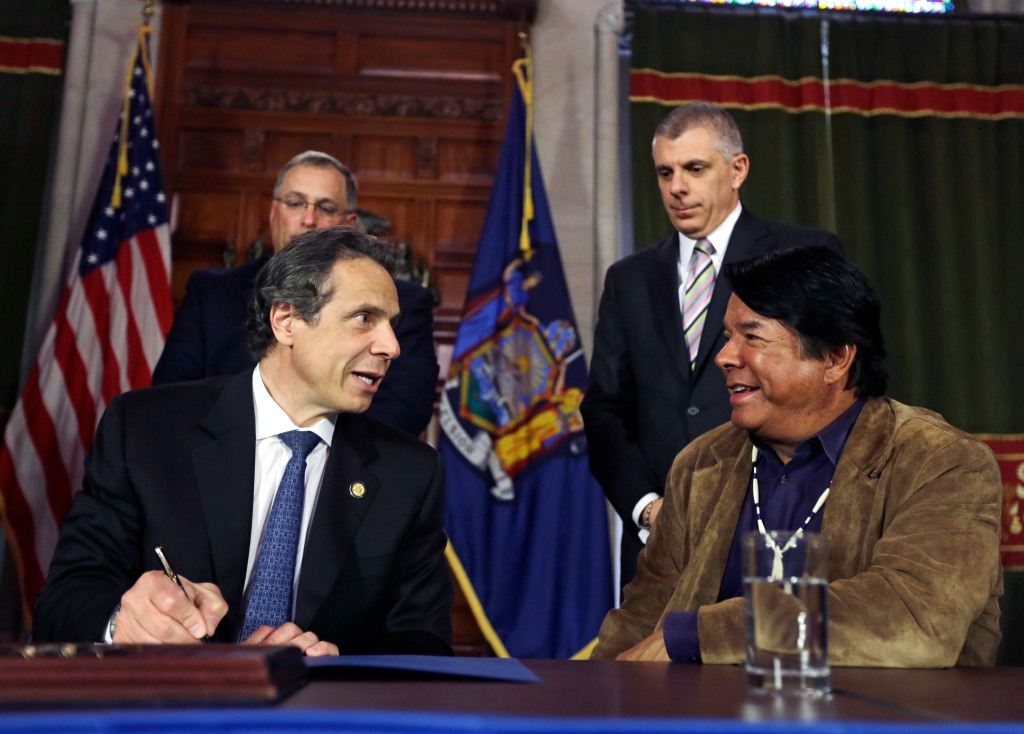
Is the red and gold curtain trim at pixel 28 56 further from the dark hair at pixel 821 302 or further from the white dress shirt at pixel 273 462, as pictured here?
the dark hair at pixel 821 302

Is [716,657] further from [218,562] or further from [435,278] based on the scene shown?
[435,278]

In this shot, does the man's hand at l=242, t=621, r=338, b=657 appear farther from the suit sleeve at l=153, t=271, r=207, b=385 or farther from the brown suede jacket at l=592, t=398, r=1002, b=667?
the suit sleeve at l=153, t=271, r=207, b=385

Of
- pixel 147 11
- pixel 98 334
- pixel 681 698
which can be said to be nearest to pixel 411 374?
pixel 681 698

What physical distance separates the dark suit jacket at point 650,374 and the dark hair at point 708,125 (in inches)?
7.6

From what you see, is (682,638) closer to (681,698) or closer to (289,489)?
(681,698)

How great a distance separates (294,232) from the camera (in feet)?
10.9

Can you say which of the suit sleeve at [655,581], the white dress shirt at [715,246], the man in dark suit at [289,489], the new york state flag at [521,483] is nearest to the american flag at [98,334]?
the new york state flag at [521,483]

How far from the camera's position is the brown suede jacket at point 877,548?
61.9 inches

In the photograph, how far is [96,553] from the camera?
1.91 meters

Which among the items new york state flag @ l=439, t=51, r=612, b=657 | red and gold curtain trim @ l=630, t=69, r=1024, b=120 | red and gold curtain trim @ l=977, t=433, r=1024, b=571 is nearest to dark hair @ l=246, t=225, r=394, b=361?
new york state flag @ l=439, t=51, r=612, b=657

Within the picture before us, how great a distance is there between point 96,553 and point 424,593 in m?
0.61

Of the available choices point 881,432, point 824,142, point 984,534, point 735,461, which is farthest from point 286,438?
point 824,142

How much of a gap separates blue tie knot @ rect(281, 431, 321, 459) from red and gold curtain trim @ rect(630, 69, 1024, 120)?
356 centimetres

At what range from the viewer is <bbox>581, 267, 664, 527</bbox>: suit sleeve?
113 inches
